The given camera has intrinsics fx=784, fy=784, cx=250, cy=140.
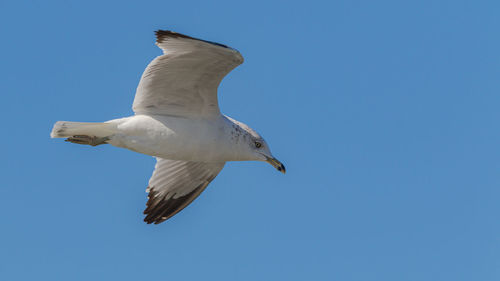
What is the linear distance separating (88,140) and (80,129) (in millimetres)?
195

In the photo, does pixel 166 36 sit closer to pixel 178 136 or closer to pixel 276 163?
pixel 178 136

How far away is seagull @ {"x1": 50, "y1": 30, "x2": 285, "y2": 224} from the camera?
9.66 m

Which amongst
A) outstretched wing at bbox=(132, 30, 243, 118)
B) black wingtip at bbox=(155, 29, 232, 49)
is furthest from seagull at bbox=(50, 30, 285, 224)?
black wingtip at bbox=(155, 29, 232, 49)

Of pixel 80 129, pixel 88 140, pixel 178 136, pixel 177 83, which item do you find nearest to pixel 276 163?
pixel 178 136

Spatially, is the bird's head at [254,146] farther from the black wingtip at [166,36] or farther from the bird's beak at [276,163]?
the black wingtip at [166,36]

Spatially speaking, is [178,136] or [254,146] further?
[254,146]

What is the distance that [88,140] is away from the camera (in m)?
10.1

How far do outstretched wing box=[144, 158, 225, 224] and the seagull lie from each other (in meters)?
1.32

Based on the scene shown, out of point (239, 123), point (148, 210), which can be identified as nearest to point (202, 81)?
point (239, 123)

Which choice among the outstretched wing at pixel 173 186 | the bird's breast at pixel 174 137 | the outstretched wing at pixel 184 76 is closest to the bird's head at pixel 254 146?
the bird's breast at pixel 174 137

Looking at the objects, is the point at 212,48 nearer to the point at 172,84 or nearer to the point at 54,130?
the point at 172,84

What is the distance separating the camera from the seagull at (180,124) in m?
9.66

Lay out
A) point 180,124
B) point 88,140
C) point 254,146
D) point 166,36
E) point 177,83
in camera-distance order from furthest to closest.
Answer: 1. point 254,146
2. point 180,124
3. point 88,140
4. point 177,83
5. point 166,36

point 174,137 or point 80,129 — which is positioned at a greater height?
point 174,137
